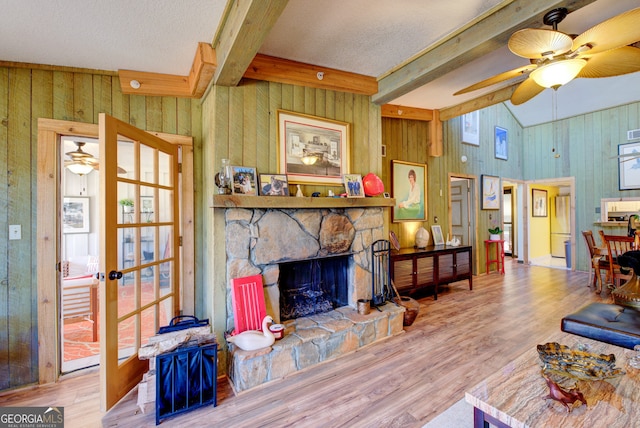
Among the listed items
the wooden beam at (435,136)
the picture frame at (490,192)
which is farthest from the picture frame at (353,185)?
the picture frame at (490,192)

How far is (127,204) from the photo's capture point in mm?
2195

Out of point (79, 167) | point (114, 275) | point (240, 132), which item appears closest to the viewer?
point (114, 275)

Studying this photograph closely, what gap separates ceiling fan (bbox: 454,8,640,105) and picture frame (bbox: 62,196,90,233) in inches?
245

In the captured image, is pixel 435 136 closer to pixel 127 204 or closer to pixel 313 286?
pixel 313 286

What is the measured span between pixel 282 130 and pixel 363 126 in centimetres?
99

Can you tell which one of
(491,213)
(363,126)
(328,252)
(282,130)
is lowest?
(328,252)

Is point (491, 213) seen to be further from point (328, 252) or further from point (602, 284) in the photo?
point (328, 252)

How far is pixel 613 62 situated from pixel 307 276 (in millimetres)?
2946

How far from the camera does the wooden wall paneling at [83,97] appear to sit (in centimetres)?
232

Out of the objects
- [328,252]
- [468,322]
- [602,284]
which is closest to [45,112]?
[328,252]

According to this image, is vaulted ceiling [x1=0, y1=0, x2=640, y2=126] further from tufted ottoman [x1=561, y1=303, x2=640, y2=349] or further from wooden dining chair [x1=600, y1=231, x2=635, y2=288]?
wooden dining chair [x1=600, y1=231, x2=635, y2=288]

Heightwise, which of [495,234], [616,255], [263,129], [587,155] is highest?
[587,155]

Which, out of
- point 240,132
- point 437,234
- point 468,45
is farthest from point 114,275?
point 437,234

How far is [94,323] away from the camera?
2.99m
